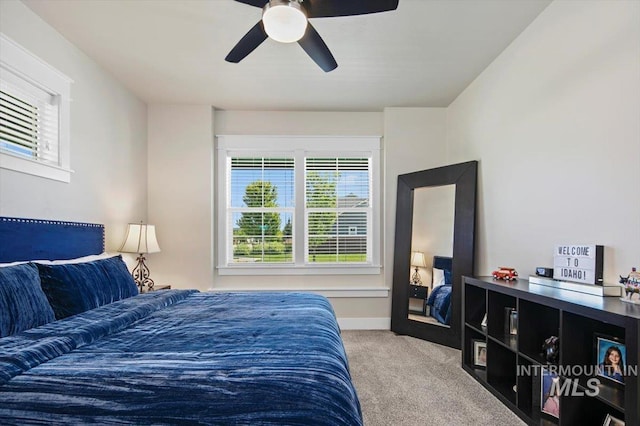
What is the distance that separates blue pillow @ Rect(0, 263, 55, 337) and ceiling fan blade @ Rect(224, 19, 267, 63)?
1.79 m

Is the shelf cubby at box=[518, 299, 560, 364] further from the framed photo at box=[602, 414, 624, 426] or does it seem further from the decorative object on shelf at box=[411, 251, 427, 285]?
the decorative object on shelf at box=[411, 251, 427, 285]

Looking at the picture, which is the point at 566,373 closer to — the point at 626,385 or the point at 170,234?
the point at 626,385

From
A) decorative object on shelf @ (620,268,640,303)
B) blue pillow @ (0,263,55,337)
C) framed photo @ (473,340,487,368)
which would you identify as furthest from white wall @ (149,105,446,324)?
decorative object on shelf @ (620,268,640,303)

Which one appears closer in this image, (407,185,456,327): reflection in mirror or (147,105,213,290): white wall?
(407,185,456,327): reflection in mirror

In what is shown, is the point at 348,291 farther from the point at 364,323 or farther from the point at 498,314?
the point at 498,314

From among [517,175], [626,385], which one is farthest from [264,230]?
[626,385]

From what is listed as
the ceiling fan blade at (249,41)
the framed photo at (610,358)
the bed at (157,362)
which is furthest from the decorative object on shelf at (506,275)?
the ceiling fan blade at (249,41)

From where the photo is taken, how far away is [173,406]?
3.88 ft

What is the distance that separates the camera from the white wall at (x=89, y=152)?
8.66 feet

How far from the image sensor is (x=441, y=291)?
4141 millimetres

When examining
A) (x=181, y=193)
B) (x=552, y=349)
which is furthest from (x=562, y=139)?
(x=181, y=193)

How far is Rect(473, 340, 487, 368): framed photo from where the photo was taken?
312cm

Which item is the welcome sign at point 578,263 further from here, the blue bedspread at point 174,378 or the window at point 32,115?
the window at point 32,115

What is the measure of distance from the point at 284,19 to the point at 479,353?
285 cm
